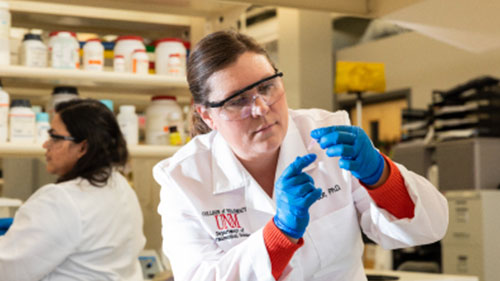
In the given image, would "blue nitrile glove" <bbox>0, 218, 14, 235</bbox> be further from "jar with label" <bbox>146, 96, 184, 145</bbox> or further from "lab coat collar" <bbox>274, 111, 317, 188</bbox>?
"lab coat collar" <bbox>274, 111, 317, 188</bbox>

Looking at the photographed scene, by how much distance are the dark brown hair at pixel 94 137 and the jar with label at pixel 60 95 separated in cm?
35

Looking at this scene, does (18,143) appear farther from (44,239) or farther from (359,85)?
(359,85)

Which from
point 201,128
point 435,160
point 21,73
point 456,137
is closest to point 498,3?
point 201,128

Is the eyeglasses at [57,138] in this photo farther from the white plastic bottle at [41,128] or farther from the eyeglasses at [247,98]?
the eyeglasses at [247,98]

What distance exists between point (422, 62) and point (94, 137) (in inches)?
171

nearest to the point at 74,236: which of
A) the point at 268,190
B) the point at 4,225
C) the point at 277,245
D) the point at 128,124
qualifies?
the point at 4,225

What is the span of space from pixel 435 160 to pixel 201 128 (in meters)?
3.65

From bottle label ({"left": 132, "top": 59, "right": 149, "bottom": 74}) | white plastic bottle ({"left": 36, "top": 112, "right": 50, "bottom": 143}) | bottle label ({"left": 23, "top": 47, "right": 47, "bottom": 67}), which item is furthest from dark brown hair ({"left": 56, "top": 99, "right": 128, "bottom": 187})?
bottle label ({"left": 132, "top": 59, "right": 149, "bottom": 74})

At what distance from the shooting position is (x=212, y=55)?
1406 mm

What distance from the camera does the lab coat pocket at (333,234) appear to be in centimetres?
146

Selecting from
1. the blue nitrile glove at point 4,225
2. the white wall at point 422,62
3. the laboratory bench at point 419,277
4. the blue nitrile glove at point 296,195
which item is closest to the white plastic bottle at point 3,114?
the blue nitrile glove at point 4,225

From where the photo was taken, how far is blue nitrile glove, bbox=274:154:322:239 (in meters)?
1.18

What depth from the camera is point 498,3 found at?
80.7 inches

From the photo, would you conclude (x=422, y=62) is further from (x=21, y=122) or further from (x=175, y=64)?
(x=21, y=122)
